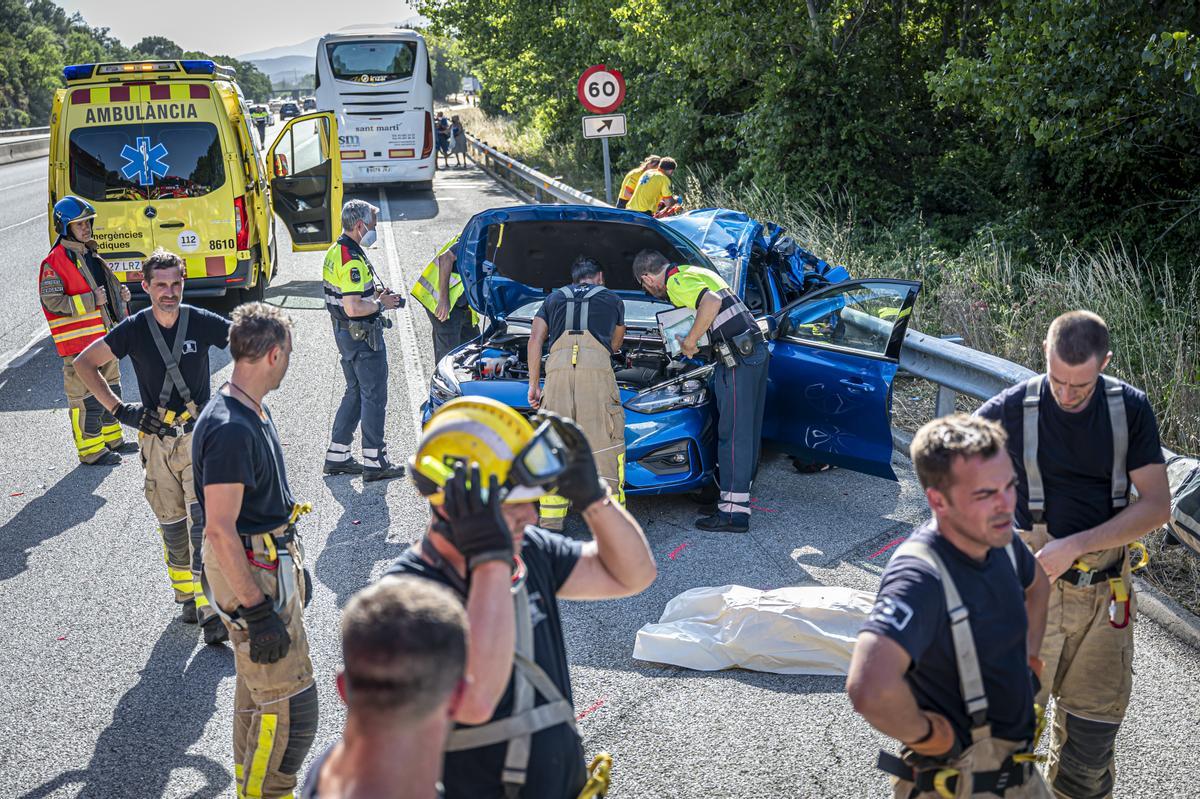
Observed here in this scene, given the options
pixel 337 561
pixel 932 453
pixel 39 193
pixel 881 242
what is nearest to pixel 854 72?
pixel 881 242

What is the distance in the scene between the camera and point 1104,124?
35.1ft

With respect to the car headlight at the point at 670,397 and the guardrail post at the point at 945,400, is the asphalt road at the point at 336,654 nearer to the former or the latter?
the guardrail post at the point at 945,400

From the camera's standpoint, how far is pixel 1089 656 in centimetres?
402

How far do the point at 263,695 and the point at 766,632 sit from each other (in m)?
2.31

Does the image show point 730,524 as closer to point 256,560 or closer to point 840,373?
point 840,373

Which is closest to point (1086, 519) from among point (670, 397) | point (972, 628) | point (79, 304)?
point (972, 628)

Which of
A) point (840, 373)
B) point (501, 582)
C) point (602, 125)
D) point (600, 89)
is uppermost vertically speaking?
point (600, 89)

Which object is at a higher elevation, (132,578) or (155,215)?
(155,215)

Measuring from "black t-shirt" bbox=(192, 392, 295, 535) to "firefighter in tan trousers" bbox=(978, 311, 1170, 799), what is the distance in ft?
8.62

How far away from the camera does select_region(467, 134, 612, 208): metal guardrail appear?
19531mm

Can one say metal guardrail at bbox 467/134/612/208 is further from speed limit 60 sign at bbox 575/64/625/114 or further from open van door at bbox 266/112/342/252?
open van door at bbox 266/112/342/252

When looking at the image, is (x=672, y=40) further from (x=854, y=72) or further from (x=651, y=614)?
(x=651, y=614)

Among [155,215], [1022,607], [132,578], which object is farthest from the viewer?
[155,215]

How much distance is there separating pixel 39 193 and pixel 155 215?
63.9ft
